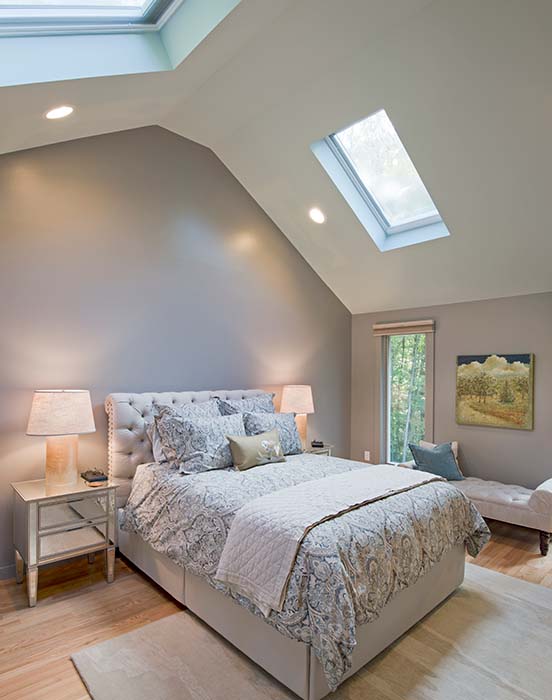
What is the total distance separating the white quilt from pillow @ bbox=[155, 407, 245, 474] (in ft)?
2.36

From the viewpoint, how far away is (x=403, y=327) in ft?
16.5

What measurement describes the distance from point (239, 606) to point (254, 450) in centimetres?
111

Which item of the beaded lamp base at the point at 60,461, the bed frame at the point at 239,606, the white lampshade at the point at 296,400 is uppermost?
the white lampshade at the point at 296,400

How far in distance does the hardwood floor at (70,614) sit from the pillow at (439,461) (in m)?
0.84

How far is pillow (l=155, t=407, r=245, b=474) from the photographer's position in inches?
116

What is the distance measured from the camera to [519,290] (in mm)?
4109

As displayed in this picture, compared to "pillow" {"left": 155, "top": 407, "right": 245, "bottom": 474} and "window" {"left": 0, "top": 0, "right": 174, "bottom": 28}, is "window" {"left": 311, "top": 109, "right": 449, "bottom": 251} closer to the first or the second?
"window" {"left": 0, "top": 0, "right": 174, "bottom": 28}

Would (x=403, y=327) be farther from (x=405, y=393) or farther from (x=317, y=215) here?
(x=317, y=215)

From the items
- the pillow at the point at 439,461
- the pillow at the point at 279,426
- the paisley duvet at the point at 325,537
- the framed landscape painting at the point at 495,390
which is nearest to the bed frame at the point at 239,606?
the paisley duvet at the point at 325,537

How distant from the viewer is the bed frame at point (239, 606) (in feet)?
6.16

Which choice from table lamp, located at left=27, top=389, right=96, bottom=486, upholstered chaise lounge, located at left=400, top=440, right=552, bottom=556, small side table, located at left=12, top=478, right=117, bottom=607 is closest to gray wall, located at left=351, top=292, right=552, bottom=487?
upholstered chaise lounge, located at left=400, top=440, right=552, bottom=556

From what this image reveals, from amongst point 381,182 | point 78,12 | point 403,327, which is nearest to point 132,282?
point 78,12

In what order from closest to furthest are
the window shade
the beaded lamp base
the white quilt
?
the white quilt
the beaded lamp base
the window shade

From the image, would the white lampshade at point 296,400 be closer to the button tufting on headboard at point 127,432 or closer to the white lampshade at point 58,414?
the button tufting on headboard at point 127,432
